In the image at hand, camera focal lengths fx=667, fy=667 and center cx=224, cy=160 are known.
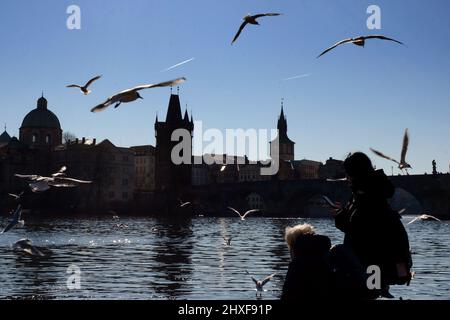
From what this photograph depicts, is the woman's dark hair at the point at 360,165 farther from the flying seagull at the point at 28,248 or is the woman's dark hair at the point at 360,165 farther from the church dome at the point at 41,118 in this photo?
the church dome at the point at 41,118

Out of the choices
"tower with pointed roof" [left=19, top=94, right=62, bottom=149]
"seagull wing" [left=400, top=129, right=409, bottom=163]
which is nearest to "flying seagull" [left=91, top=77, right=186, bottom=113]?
"seagull wing" [left=400, top=129, right=409, bottom=163]

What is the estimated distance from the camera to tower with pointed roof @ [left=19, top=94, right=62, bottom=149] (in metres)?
166

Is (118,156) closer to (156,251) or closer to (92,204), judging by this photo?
(92,204)

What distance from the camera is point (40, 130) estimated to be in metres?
166

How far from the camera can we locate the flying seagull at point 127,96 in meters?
6.63

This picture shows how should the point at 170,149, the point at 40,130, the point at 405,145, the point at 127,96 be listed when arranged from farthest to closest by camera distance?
1. the point at 40,130
2. the point at 170,149
3. the point at 405,145
4. the point at 127,96

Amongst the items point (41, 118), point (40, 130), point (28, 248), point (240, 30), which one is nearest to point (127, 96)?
point (240, 30)

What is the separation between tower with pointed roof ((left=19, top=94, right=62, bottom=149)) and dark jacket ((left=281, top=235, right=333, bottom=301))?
16307 centimetres

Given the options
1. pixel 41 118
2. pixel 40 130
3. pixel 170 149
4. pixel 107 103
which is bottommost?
pixel 107 103

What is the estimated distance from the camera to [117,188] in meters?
148

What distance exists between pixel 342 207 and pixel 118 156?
478ft

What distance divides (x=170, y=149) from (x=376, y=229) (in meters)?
157

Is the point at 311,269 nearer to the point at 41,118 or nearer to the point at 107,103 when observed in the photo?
the point at 107,103

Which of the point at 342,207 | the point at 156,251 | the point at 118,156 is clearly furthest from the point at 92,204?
the point at 342,207
